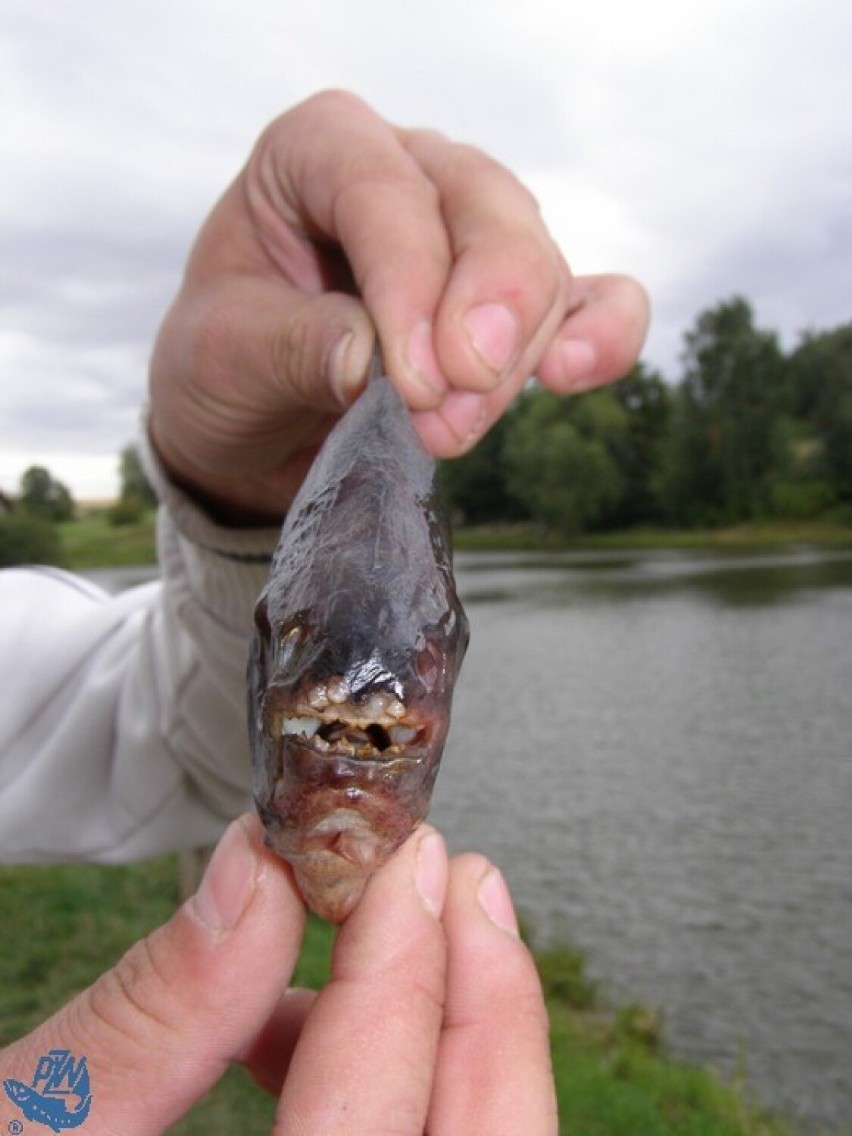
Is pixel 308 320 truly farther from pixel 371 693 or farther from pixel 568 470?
pixel 568 470

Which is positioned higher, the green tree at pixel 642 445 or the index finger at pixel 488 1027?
the green tree at pixel 642 445

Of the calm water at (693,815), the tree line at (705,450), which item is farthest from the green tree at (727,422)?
the calm water at (693,815)

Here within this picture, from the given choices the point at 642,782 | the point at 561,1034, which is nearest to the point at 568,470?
the point at 642,782

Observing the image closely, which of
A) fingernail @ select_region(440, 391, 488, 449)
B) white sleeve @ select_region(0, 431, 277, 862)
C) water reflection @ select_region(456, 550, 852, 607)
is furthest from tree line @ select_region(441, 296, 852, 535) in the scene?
fingernail @ select_region(440, 391, 488, 449)

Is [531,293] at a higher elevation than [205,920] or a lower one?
higher

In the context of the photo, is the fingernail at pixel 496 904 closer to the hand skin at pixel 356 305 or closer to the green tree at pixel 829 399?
the hand skin at pixel 356 305

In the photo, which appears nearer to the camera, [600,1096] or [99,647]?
[99,647]

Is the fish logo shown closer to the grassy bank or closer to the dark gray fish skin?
the dark gray fish skin
